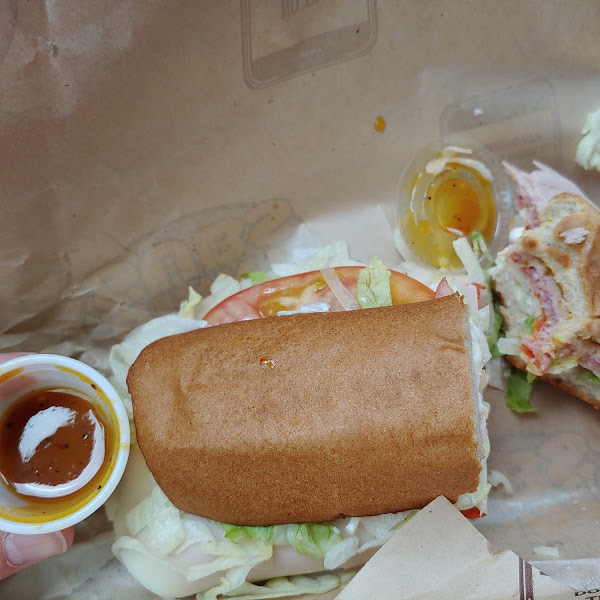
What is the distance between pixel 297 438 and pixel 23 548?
970mm

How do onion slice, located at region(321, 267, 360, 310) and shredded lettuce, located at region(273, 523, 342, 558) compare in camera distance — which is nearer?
shredded lettuce, located at region(273, 523, 342, 558)

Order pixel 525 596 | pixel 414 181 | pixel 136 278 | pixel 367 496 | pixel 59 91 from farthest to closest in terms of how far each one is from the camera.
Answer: pixel 414 181 → pixel 136 278 → pixel 59 91 → pixel 367 496 → pixel 525 596

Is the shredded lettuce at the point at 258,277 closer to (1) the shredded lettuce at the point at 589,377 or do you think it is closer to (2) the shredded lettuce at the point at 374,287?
(2) the shredded lettuce at the point at 374,287

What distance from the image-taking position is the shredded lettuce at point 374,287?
2.19 m

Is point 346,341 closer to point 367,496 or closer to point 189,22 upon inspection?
point 367,496

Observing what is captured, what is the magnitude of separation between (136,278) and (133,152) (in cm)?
49

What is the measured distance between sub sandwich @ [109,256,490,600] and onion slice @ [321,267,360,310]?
0.29 m

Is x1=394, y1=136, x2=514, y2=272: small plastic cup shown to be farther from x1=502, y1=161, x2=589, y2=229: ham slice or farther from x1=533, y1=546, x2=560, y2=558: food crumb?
x1=533, y1=546, x2=560, y2=558: food crumb

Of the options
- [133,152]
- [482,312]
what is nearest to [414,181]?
[482,312]

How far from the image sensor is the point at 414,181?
2.63m

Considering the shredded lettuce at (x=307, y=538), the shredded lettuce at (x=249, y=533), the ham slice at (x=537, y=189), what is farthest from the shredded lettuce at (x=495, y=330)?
the shredded lettuce at (x=249, y=533)

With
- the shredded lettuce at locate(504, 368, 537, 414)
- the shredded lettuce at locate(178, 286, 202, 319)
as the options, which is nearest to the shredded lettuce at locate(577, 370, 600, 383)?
the shredded lettuce at locate(504, 368, 537, 414)

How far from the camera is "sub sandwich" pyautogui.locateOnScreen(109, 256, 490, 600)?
1.72 metres

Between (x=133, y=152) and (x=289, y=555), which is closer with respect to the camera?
(x=289, y=555)
